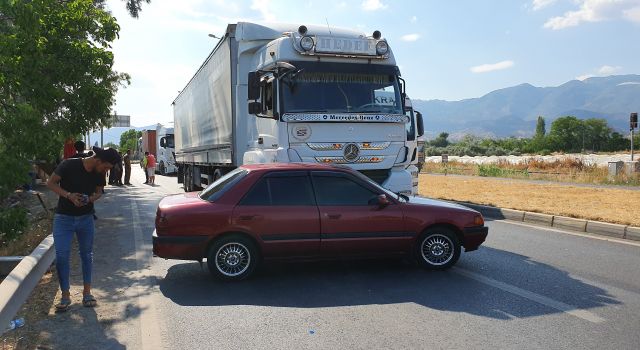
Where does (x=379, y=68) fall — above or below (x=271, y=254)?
above

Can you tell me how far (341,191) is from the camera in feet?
21.3

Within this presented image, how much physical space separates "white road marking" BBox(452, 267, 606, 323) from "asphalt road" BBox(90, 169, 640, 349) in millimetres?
12

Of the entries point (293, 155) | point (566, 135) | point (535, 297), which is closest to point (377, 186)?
point (293, 155)

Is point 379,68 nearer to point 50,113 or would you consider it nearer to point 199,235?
point 199,235

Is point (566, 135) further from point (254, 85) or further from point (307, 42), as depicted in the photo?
point (254, 85)

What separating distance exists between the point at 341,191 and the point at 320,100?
254 centimetres

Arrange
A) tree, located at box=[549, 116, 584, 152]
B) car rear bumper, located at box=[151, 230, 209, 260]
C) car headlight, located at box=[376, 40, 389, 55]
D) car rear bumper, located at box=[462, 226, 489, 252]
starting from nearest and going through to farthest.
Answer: car rear bumper, located at box=[151, 230, 209, 260], car rear bumper, located at box=[462, 226, 489, 252], car headlight, located at box=[376, 40, 389, 55], tree, located at box=[549, 116, 584, 152]

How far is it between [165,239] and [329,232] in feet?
6.18

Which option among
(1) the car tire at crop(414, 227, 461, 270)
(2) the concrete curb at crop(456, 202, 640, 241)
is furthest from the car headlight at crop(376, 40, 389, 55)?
(2) the concrete curb at crop(456, 202, 640, 241)

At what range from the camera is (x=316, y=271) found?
6.76 metres

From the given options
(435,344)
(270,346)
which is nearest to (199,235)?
(270,346)

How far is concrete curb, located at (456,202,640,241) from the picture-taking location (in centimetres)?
957

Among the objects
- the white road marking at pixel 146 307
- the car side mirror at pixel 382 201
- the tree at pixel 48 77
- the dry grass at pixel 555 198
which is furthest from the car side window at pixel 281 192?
the dry grass at pixel 555 198

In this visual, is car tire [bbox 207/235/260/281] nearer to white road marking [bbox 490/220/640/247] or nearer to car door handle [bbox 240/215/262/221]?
car door handle [bbox 240/215/262/221]
